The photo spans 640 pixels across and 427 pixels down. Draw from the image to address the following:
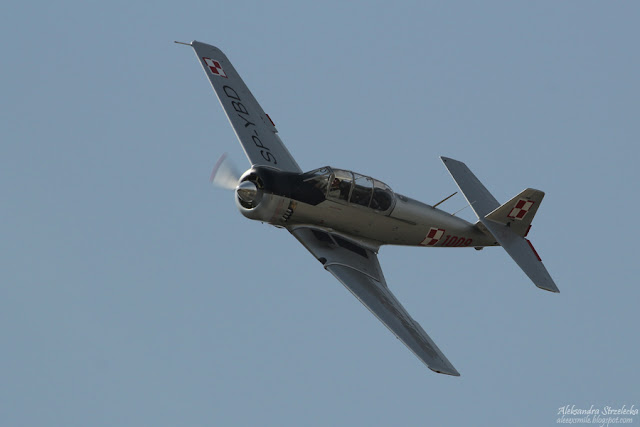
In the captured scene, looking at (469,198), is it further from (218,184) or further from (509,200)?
(218,184)

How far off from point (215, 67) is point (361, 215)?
676 centimetres

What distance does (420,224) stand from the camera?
2495cm

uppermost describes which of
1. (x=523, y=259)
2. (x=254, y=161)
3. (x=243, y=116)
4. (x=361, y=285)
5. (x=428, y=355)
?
(x=243, y=116)

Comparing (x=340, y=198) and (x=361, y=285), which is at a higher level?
(x=340, y=198)

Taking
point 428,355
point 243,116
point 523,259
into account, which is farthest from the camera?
point 243,116

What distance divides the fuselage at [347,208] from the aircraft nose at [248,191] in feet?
0.28

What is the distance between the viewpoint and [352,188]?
78.1 ft

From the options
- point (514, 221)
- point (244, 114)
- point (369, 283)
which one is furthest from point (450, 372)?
point (244, 114)

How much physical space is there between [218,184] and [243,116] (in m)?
3.27

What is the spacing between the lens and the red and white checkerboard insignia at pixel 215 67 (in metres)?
27.6

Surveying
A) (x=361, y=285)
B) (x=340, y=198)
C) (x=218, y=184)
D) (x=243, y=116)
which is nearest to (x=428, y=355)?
(x=361, y=285)

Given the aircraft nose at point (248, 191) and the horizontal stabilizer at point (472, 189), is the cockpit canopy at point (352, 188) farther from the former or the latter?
the horizontal stabilizer at point (472, 189)

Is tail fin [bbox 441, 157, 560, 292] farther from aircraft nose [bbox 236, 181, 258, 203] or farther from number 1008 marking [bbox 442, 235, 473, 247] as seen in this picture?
aircraft nose [bbox 236, 181, 258, 203]

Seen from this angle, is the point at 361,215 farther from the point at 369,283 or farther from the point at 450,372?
the point at 450,372
